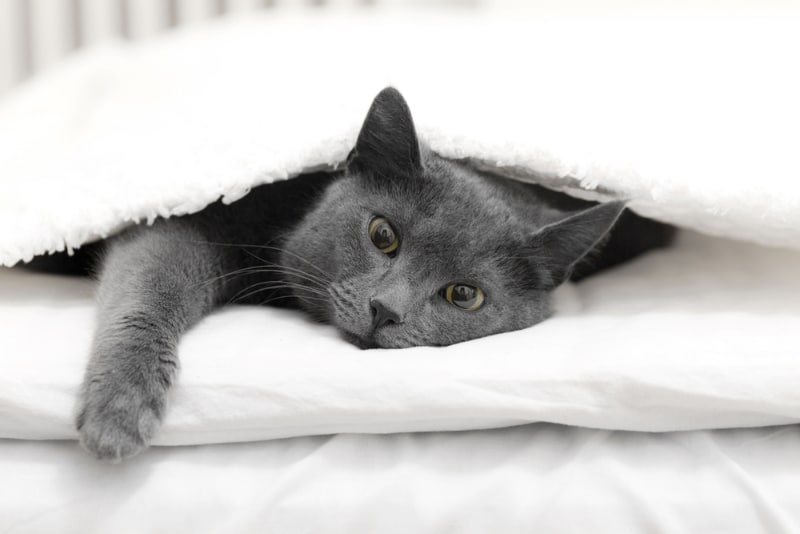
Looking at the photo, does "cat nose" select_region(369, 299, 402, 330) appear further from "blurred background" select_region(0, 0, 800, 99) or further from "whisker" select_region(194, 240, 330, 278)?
"blurred background" select_region(0, 0, 800, 99)

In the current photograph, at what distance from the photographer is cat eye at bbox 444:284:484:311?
0.92m

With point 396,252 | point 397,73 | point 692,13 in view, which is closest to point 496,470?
point 396,252

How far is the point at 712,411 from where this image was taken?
0.71 m

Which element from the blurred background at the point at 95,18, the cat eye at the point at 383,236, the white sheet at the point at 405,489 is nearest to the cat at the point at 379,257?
the cat eye at the point at 383,236

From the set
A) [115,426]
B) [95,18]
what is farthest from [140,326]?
[95,18]

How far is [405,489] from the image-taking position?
68 centimetres

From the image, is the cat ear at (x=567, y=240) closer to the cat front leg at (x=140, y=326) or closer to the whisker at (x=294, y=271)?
the whisker at (x=294, y=271)

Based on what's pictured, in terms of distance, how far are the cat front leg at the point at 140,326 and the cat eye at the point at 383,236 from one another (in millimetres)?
222

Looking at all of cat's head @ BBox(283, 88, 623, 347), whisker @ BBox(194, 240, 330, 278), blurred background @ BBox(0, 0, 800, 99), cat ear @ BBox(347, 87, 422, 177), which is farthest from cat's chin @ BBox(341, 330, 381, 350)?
blurred background @ BBox(0, 0, 800, 99)

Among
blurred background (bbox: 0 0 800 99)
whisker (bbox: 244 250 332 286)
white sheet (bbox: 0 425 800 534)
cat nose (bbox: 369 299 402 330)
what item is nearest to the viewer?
white sheet (bbox: 0 425 800 534)

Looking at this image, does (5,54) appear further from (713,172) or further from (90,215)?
(713,172)

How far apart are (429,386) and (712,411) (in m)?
0.28

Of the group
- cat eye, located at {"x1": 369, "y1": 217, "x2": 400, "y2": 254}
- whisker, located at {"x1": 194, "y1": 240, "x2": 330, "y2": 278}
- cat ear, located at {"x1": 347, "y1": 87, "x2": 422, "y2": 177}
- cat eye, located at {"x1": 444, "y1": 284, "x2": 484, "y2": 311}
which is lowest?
whisker, located at {"x1": 194, "y1": 240, "x2": 330, "y2": 278}

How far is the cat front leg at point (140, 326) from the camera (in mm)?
682
